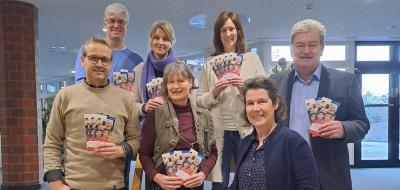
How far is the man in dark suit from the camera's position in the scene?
168cm

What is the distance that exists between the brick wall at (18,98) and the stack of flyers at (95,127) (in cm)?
416

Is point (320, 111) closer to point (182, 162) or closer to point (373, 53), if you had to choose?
point (182, 162)

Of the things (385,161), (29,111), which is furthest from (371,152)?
(29,111)

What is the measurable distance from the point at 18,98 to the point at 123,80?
12.6 ft

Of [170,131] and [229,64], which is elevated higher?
[229,64]

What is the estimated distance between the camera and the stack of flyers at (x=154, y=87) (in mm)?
2131

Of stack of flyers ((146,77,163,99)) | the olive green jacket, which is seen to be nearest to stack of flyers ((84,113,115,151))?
the olive green jacket

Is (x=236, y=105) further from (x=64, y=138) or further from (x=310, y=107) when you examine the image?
(x=64, y=138)

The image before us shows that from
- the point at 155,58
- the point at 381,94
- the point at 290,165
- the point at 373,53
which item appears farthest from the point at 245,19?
the point at 290,165

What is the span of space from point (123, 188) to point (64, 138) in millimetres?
423

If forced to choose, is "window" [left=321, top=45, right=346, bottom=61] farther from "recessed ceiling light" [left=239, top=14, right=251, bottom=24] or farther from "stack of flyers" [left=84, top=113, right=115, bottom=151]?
"stack of flyers" [left=84, top=113, right=115, bottom=151]

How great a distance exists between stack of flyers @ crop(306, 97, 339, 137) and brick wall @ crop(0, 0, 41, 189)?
486 cm

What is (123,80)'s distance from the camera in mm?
2217

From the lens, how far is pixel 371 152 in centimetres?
859
